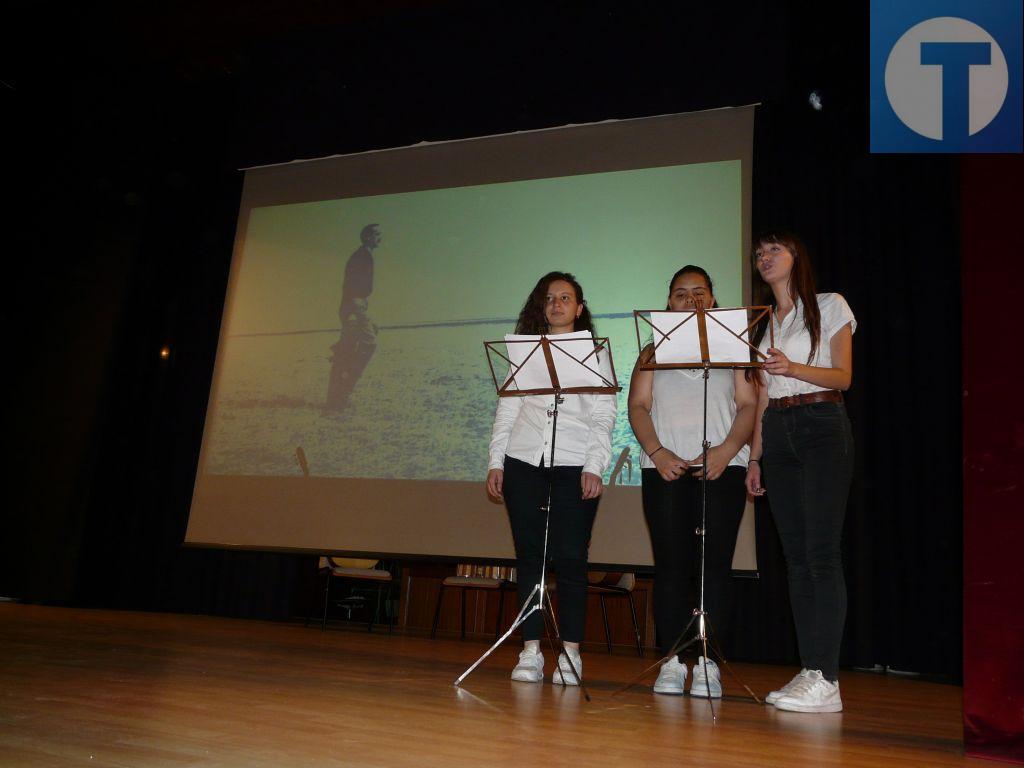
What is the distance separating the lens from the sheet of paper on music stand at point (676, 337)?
88.8 inches

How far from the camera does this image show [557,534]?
271cm

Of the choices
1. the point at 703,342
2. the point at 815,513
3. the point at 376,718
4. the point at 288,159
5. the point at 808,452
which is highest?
the point at 288,159

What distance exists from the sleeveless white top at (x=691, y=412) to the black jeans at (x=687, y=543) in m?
0.08

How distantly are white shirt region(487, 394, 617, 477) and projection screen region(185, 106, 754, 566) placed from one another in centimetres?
145

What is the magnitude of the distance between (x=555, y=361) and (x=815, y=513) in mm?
811

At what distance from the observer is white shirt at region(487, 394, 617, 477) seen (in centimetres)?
272

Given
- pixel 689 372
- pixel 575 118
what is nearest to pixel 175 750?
pixel 689 372

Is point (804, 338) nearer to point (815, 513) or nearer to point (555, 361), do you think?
point (815, 513)

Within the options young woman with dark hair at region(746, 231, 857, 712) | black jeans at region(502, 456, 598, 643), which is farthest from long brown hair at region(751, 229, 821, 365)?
black jeans at region(502, 456, 598, 643)

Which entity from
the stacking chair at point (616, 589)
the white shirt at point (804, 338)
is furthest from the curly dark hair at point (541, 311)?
the stacking chair at point (616, 589)

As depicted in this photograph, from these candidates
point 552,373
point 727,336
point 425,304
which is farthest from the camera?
point 425,304

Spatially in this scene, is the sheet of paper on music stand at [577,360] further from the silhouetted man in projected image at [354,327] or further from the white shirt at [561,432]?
the silhouetted man in projected image at [354,327]

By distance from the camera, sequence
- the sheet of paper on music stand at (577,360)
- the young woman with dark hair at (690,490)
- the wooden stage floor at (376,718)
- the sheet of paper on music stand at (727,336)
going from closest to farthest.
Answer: the wooden stage floor at (376,718)
the sheet of paper on music stand at (727,336)
the sheet of paper on music stand at (577,360)
the young woman with dark hair at (690,490)

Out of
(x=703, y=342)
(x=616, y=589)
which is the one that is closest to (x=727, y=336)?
(x=703, y=342)
